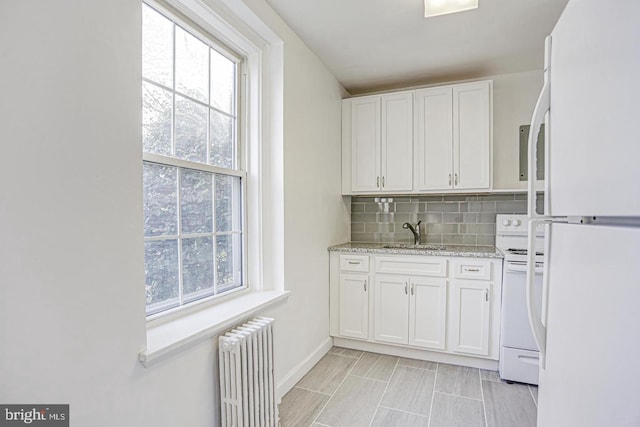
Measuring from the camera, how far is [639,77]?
1.65 feet

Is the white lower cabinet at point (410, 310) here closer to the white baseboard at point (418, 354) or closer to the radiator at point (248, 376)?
the white baseboard at point (418, 354)

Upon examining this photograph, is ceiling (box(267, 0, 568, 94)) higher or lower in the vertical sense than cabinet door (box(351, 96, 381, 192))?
higher

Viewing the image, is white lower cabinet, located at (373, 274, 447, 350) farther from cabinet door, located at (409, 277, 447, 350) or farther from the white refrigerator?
the white refrigerator

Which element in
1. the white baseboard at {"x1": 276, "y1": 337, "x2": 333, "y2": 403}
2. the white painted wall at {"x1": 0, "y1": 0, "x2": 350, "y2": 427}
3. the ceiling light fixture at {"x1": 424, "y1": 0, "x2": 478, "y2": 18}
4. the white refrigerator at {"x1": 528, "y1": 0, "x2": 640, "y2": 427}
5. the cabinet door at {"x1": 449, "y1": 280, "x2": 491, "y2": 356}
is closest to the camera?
the white refrigerator at {"x1": 528, "y1": 0, "x2": 640, "y2": 427}

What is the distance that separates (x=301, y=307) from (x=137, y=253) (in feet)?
5.04

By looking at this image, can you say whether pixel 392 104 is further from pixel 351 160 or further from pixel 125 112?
pixel 125 112

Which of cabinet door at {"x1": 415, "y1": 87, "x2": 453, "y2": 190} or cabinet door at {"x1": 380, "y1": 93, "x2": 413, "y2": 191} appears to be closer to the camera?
cabinet door at {"x1": 415, "y1": 87, "x2": 453, "y2": 190}

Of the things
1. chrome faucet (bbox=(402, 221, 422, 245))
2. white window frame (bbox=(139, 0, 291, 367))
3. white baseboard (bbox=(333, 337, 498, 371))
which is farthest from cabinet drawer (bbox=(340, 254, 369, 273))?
white window frame (bbox=(139, 0, 291, 367))

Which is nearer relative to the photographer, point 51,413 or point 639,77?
point 639,77

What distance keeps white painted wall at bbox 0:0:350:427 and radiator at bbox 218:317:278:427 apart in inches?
6.0

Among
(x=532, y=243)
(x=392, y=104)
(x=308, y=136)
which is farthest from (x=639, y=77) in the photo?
(x=392, y=104)

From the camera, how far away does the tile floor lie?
77.0 inches

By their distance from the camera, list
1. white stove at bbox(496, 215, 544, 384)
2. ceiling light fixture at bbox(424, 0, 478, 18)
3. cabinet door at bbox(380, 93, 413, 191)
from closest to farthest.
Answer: ceiling light fixture at bbox(424, 0, 478, 18) → white stove at bbox(496, 215, 544, 384) → cabinet door at bbox(380, 93, 413, 191)

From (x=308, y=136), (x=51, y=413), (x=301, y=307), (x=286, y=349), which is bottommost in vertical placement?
(x=286, y=349)
